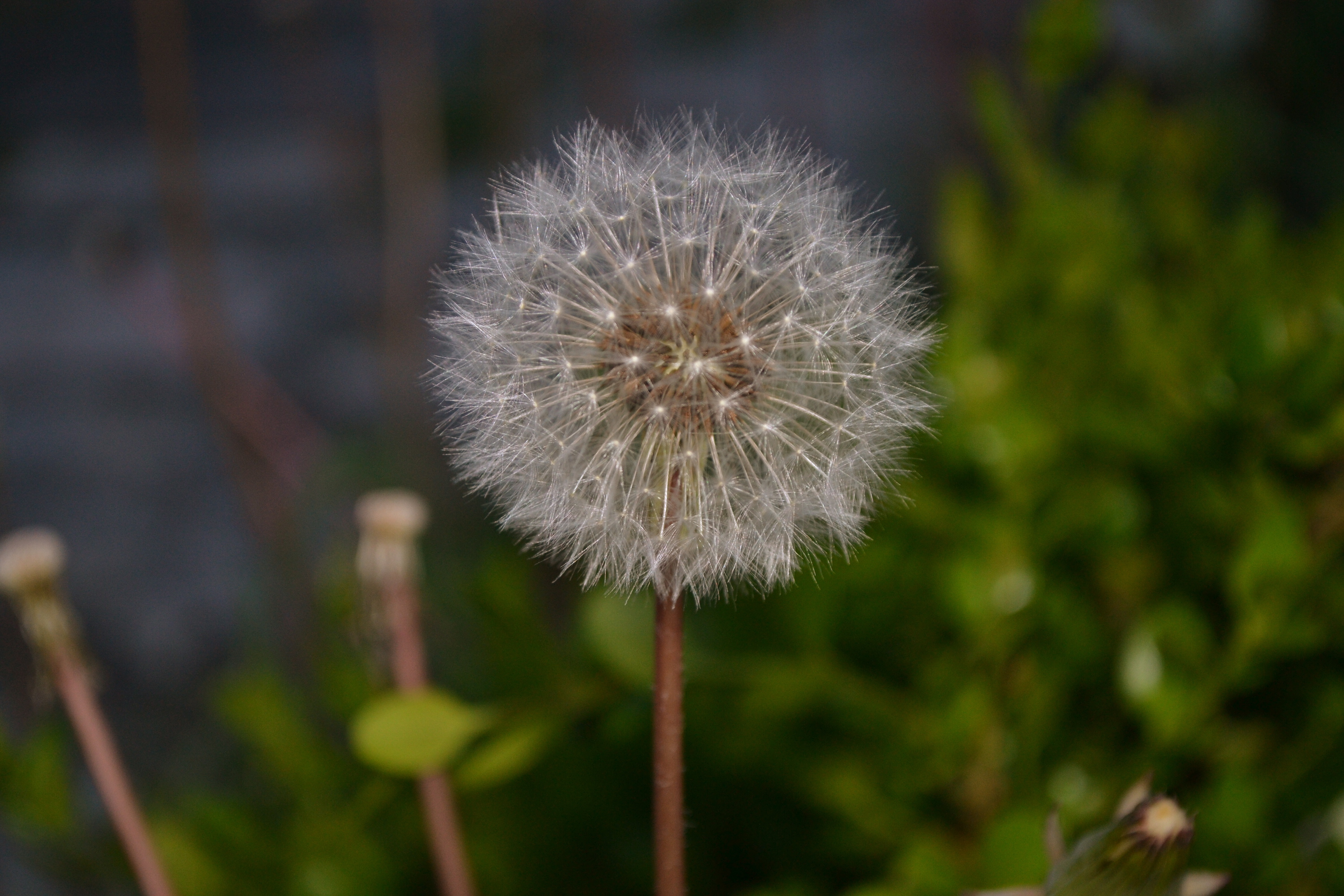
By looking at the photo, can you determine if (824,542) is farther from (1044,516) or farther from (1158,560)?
(1158,560)

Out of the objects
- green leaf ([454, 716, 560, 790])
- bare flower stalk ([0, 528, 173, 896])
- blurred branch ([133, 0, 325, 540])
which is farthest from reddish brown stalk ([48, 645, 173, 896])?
blurred branch ([133, 0, 325, 540])

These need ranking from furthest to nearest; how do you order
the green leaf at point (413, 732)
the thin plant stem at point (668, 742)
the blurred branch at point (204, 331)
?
1. the blurred branch at point (204, 331)
2. the green leaf at point (413, 732)
3. the thin plant stem at point (668, 742)

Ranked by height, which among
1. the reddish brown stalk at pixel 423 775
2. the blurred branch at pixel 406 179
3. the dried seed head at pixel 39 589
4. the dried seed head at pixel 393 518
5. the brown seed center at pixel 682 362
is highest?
the blurred branch at pixel 406 179

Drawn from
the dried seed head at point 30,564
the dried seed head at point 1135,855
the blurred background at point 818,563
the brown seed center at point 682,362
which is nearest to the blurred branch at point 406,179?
the blurred background at point 818,563

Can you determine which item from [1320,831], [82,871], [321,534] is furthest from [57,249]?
[1320,831]

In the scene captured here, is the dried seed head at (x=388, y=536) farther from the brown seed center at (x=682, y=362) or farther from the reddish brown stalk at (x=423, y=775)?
the brown seed center at (x=682, y=362)

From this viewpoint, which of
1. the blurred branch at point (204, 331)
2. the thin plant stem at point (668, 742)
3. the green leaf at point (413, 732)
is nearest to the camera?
the thin plant stem at point (668, 742)

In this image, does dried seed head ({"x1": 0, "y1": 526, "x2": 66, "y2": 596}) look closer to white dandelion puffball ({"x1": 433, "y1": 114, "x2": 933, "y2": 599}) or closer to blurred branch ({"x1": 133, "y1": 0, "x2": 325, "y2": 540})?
white dandelion puffball ({"x1": 433, "y1": 114, "x2": 933, "y2": 599})
